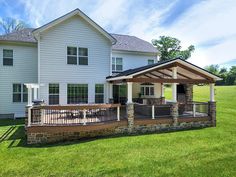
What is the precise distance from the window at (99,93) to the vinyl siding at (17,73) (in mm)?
5294

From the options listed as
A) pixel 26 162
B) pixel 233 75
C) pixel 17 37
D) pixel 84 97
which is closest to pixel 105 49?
pixel 84 97

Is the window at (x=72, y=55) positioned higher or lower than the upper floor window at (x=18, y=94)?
higher

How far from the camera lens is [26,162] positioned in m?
6.48

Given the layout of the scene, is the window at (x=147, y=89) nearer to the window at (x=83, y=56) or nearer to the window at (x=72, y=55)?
the window at (x=83, y=56)

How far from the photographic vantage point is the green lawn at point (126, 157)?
5.82m

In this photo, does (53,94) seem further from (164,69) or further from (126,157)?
(126,157)

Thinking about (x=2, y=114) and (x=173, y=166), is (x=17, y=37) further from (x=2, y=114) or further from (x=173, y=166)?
(x=173, y=166)

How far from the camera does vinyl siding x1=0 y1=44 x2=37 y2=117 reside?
1453 cm

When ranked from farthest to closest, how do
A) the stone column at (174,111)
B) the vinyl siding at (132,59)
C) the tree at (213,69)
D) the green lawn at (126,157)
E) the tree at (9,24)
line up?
the tree at (213,69) < the tree at (9,24) < the vinyl siding at (132,59) < the stone column at (174,111) < the green lawn at (126,157)

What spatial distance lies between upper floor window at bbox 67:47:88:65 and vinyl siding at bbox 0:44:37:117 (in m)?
3.44

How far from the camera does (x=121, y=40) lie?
19.5 m

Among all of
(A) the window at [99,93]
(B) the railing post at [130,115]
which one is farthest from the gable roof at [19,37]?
(B) the railing post at [130,115]

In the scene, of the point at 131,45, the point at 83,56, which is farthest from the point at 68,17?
the point at 131,45

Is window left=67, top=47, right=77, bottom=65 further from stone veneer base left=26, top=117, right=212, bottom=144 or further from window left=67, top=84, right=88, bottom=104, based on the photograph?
stone veneer base left=26, top=117, right=212, bottom=144
